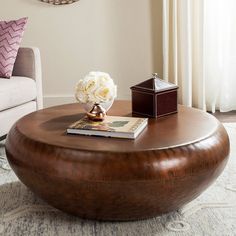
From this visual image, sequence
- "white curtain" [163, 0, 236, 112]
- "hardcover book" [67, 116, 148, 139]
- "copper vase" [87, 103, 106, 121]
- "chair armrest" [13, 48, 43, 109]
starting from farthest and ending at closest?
"white curtain" [163, 0, 236, 112] → "chair armrest" [13, 48, 43, 109] → "copper vase" [87, 103, 106, 121] → "hardcover book" [67, 116, 148, 139]

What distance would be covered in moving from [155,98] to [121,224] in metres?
0.59

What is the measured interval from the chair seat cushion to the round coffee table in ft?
3.18

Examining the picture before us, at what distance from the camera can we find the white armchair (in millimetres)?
2846

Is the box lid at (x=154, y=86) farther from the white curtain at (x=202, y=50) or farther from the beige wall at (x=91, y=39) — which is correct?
the beige wall at (x=91, y=39)

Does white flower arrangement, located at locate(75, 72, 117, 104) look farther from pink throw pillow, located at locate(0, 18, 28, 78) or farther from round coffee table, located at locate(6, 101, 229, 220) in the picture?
pink throw pillow, located at locate(0, 18, 28, 78)

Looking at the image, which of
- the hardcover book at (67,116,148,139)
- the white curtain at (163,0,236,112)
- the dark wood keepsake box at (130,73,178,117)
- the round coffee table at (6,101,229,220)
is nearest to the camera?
the round coffee table at (6,101,229,220)

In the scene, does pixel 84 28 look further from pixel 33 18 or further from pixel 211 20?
pixel 211 20

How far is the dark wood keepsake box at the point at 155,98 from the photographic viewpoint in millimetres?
2070

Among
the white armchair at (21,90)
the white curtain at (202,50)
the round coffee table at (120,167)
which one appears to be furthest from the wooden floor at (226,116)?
the round coffee table at (120,167)

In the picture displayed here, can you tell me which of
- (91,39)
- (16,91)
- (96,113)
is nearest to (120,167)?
(96,113)

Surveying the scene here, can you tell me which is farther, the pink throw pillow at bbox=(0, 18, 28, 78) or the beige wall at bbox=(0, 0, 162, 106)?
the beige wall at bbox=(0, 0, 162, 106)

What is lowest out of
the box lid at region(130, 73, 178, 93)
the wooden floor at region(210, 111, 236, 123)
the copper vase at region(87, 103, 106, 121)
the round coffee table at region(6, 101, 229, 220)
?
the wooden floor at region(210, 111, 236, 123)

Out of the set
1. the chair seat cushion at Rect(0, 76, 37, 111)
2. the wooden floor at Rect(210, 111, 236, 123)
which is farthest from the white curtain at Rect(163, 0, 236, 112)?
the chair seat cushion at Rect(0, 76, 37, 111)

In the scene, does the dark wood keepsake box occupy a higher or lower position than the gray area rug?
higher
